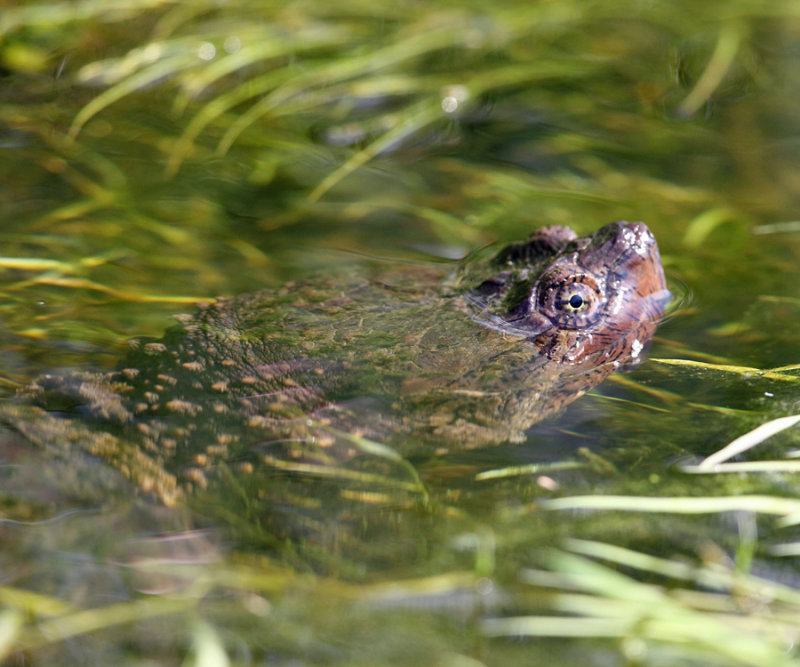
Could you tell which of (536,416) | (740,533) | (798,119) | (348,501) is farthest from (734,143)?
(348,501)

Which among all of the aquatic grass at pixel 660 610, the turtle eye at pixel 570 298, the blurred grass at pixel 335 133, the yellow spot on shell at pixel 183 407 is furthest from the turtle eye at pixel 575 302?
the yellow spot on shell at pixel 183 407

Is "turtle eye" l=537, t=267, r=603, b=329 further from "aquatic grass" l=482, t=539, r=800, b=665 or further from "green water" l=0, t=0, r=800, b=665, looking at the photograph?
"aquatic grass" l=482, t=539, r=800, b=665

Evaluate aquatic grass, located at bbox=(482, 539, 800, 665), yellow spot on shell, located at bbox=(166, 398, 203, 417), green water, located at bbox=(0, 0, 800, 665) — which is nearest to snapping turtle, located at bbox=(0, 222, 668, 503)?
A: yellow spot on shell, located at bbox=(166, 398, 203, 417)

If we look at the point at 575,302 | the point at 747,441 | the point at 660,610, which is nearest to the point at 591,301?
the point at 575,302

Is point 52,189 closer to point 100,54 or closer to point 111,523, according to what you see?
point 100,54

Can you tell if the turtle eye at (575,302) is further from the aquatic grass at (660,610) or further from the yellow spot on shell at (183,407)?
the yellow spot on shell at (183,407)

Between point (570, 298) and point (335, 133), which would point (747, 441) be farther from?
point (335, 133)

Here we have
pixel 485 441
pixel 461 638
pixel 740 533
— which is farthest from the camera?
pixel 485 441
